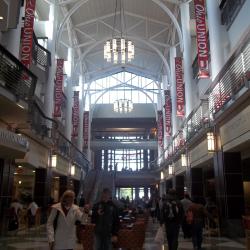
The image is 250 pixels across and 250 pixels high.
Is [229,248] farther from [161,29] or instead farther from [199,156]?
[161,29]

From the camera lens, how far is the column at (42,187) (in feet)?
56.3

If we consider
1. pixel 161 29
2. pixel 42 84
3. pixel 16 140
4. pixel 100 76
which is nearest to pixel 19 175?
pixel 42 84

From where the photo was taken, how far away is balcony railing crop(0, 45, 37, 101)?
401 inches

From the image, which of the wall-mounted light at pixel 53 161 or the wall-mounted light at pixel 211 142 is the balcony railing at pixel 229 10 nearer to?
the wall-mounted light at pixel 211 142

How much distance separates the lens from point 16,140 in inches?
427

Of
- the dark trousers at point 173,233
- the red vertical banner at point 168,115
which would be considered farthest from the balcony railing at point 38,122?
the red vertical banner at point 168,115

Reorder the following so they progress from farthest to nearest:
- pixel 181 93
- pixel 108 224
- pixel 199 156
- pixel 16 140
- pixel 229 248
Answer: pixel 181 93 → pixel 199 156 → pixel 16 140 → pixel 229 248 → pixel 108 224

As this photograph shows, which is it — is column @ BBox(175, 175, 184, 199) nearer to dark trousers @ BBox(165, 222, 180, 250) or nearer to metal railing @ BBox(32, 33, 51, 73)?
metal railing @ BBox(32, 33, 51, 73)

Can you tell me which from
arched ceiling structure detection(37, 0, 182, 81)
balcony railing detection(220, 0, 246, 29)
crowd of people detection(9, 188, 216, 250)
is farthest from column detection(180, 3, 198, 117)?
crowd of people detection(9, 188, 216, 250)

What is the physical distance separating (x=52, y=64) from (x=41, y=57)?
3.58ft

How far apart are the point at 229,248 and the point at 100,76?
32.4 meters

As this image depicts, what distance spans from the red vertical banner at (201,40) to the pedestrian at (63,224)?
1067 centimetres

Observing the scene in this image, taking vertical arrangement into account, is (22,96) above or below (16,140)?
above

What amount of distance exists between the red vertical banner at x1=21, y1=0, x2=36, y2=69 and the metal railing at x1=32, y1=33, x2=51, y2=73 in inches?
113
